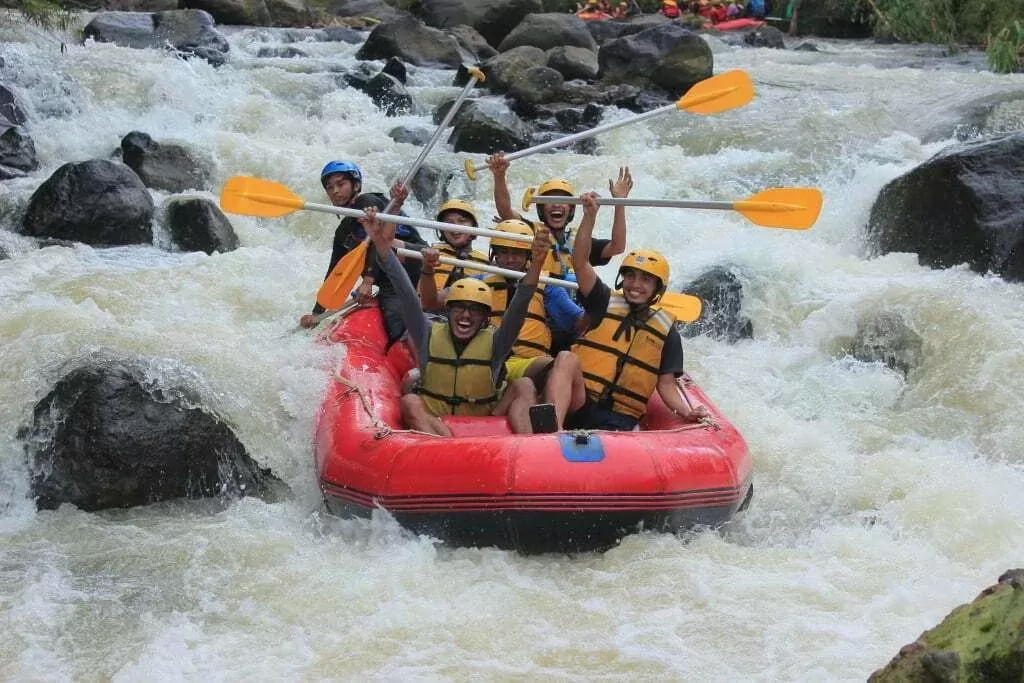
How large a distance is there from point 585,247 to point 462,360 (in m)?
0.66

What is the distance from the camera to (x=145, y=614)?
3.74 m

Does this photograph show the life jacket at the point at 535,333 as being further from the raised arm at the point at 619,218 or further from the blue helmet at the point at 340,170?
the blue helmet at the point at 340,170

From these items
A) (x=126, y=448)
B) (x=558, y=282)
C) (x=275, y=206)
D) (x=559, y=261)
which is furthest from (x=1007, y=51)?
(x=126, y=448)

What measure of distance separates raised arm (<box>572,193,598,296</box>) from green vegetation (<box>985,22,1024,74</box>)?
10.1m

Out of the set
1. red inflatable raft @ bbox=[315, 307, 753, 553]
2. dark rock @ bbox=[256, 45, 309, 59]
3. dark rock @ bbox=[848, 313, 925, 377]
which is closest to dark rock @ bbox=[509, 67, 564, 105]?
dark rock @ bbox=[256, 45, 309, 59]

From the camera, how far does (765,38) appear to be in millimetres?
17875

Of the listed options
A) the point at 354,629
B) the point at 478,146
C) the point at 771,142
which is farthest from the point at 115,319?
the point at 771,142

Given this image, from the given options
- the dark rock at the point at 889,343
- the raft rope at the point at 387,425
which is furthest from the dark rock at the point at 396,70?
the raft rope at the point at 387,425

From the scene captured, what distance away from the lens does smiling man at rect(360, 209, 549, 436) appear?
14.9ft

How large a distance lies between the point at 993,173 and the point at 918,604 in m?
4.42

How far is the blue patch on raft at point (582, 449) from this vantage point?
4.05 meters

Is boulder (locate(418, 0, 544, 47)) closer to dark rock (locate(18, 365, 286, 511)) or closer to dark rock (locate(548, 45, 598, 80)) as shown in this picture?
dark rock (locate(548, 45, 598, 80))

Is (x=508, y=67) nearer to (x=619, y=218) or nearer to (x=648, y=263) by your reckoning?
(x=619, y=218)

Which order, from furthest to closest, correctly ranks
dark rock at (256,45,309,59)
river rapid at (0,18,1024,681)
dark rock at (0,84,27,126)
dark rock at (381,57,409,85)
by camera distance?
1. dark rock at (256,45,309,59)
2. dark rock at (381,57,409,85)
3. dark rock at (0,84,27,126)
4. river rapid at (0,18,1024,681)
